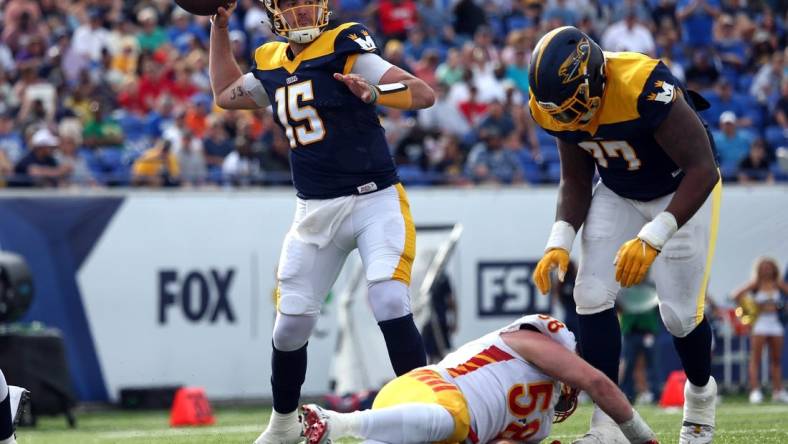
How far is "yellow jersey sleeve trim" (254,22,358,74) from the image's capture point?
225 inches

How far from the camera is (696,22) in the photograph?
16.5 meters

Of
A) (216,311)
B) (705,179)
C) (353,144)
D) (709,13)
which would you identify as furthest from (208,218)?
(709,13)

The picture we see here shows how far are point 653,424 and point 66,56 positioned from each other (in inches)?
312

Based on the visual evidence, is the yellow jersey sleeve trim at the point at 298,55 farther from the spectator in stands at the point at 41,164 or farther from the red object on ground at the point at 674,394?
the spectator in stands at the point at 41,164

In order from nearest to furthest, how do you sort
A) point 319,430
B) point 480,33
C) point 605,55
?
point 319,430, point 605,55, point 480,33

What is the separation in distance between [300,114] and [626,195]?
137 cm

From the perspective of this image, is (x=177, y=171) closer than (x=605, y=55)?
No

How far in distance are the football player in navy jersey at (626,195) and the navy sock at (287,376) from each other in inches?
43.1

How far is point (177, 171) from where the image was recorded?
38.7ft

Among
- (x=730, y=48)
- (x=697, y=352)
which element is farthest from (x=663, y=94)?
(x=730, y=48)

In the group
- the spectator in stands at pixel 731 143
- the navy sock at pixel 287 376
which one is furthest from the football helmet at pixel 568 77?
the spectator in stands at pixel 731 143

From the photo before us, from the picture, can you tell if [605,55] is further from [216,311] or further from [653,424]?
[216,311]

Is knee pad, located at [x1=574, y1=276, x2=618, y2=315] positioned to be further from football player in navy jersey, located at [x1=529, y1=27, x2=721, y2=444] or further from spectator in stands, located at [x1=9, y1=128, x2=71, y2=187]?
spectator in stands, located at [x1=9, y1=128, x2=71, y2=187]

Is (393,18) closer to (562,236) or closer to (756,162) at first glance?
(756,162)
